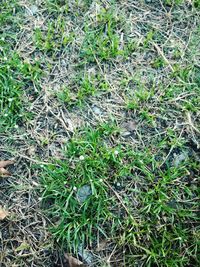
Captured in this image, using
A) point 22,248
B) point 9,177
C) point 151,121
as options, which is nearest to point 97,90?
point 151,121

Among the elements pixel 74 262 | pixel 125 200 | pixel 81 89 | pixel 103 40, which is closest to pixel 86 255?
pixel 74 262

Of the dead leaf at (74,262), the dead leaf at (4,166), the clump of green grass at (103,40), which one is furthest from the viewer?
the clump of green grass at (103,40)

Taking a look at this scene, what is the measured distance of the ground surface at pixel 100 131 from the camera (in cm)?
217

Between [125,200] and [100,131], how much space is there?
46 centimetres

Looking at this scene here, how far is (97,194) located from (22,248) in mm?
517

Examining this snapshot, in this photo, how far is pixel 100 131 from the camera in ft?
7.89

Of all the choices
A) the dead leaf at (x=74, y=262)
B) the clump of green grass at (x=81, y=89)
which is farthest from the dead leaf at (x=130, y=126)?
the dead leaf at (x=74, y=262)

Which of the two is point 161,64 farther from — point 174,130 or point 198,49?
point 174,130

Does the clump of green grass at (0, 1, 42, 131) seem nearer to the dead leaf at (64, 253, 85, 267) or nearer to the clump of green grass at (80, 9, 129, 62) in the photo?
the clump of green grass at (80, 9, 129, 62)

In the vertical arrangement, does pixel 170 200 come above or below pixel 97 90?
below

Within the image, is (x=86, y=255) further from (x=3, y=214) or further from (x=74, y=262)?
(x=3, y=214)

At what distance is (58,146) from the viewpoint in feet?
7.86

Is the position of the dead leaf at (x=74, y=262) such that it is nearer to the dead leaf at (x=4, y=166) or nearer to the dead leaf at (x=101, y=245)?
the dead leaf at (x=101, y=245)

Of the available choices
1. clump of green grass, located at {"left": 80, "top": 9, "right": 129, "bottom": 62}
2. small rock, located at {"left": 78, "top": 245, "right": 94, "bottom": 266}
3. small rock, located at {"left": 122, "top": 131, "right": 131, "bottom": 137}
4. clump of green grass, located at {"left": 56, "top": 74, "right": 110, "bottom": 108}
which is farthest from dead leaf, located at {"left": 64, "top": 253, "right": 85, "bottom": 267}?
clump of green grass, located at {"left": 80, "top": 9, "right": 129, "bottom": 62}
